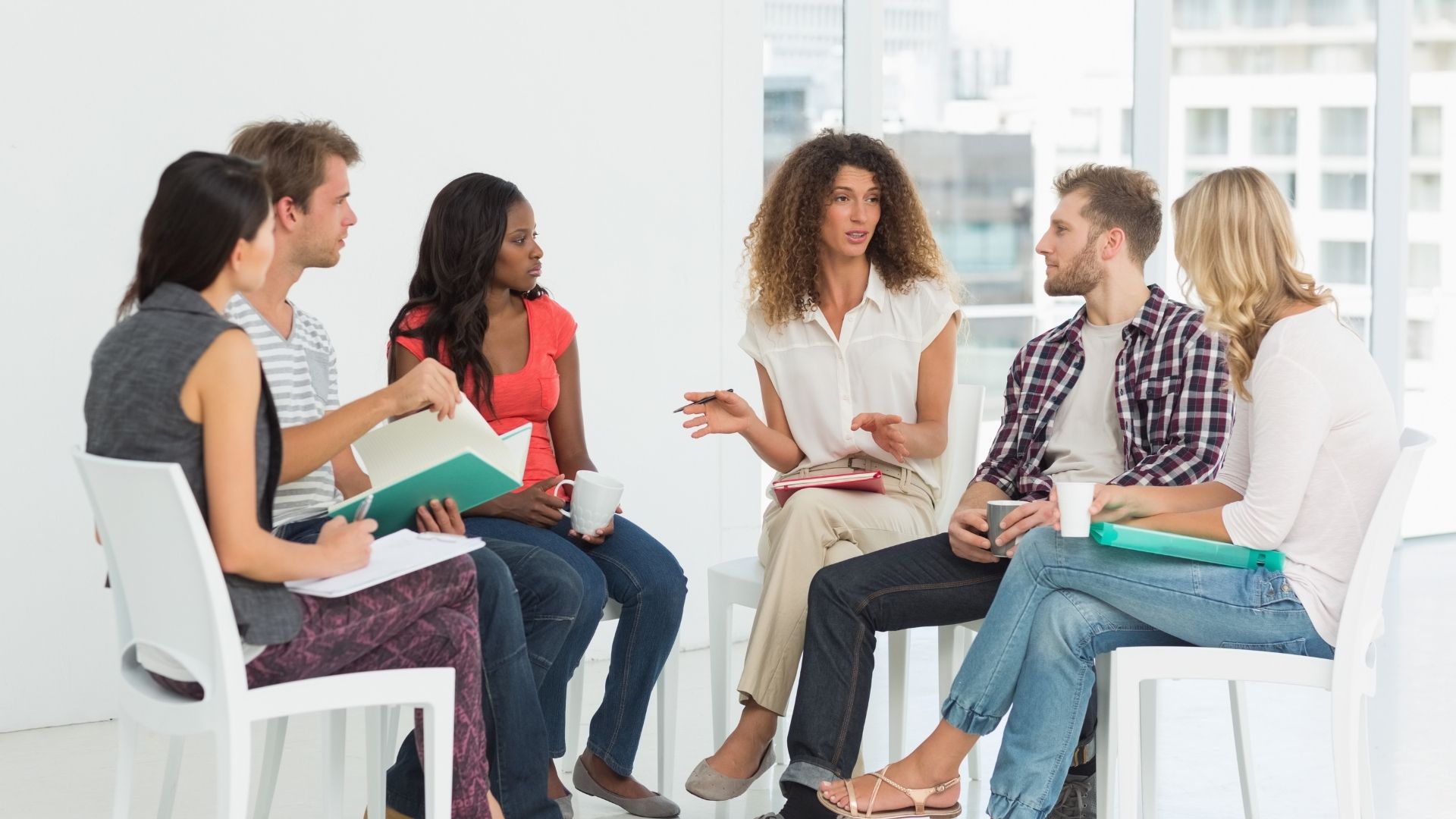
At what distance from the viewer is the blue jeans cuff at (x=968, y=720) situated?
2105 millimetres

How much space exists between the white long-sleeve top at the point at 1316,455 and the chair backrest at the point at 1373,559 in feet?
0.12

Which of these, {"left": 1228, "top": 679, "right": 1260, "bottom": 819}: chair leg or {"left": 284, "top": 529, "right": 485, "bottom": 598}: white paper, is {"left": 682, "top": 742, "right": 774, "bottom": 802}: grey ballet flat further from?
{"left": 1228, "top": 679, "right": 1260, "bottom": 819}: chair leg

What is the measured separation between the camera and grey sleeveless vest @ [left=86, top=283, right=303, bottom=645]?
1.58 meters

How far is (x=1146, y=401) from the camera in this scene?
236 centimetres

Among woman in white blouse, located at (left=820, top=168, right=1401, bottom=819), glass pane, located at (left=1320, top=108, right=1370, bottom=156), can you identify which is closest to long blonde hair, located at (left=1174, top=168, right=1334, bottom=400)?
woman in white blouse, located at (left=820, top=168, right=1401, bottom=819)

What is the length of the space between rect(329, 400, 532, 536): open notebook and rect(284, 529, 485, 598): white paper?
100 mm

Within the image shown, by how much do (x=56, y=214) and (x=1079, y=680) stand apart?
93.5 inches

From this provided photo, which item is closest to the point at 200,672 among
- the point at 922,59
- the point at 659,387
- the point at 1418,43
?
the point at 659,387

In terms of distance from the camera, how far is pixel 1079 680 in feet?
6.64

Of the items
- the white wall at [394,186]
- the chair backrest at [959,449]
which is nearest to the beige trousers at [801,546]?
the chair backrest at [959,449]

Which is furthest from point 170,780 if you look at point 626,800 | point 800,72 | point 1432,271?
point 1432,271

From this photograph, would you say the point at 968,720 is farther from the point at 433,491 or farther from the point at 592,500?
the point at 433,491

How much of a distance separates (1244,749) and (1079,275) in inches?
33.4

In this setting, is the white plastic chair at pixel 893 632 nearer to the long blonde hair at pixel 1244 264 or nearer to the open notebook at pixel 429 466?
the open notebook at pixel 429 466
